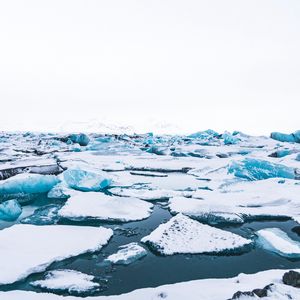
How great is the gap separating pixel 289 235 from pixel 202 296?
169 cm

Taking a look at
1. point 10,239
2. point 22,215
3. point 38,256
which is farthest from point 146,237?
point 22,215

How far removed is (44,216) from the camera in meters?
3.75

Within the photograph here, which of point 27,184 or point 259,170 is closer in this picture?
point 27,184

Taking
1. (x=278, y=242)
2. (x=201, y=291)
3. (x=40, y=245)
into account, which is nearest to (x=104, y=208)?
(x=40, y=245)

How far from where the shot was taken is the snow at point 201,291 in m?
1.93

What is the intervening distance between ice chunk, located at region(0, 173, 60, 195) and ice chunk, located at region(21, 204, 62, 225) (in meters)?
0.99

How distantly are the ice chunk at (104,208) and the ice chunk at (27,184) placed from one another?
0.81 m

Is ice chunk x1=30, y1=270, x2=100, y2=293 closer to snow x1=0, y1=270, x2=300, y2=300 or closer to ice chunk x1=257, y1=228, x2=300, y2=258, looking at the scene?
snow x1=0, y1=270, x2=300, y2=300

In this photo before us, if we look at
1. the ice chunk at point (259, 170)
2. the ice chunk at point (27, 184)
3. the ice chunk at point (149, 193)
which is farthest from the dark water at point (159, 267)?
the ice chunk at point (259, 170)

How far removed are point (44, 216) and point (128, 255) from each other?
1.50 m

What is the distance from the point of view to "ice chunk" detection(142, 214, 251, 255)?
2.80m

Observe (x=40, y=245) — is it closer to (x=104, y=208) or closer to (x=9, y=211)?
(x=9, y=211)

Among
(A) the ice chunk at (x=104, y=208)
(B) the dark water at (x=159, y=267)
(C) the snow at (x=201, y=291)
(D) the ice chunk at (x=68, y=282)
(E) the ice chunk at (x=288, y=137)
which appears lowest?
(E) the ice chunk at (x=288, y=137)

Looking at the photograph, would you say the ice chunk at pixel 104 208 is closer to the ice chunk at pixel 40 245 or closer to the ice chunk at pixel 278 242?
the ice chunk at pixel 40 245
